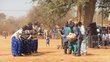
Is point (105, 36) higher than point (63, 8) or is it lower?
lower

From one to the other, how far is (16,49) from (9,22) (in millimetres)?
103010

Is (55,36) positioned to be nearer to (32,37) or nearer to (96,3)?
(96,3)

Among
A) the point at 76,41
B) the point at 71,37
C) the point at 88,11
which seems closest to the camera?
the point at 71,37

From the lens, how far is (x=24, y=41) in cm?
2303

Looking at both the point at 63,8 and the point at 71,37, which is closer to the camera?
the point at 71,37

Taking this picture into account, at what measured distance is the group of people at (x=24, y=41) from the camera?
22.0 metres

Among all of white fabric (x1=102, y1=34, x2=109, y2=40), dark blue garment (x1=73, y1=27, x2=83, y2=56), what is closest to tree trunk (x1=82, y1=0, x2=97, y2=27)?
white fabric (x1=102, y1=34, x2=109, y2=40)

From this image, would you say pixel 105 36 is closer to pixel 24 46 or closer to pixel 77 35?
pixel 77 35

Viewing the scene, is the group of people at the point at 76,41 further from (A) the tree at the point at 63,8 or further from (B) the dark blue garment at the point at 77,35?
(A) the tree at the point at 63,8

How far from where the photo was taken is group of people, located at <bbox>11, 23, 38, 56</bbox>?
22.0 meters

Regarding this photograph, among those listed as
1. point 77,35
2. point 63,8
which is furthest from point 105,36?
point 77,35


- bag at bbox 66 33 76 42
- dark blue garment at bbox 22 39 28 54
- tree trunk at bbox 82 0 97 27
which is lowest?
dark blue garment at bbox 22 39 28 54

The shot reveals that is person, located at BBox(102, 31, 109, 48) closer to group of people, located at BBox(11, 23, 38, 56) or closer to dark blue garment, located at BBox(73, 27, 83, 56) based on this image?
group of people, located at BBox(11, 23, 38, 56)

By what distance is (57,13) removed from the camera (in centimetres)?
3181
